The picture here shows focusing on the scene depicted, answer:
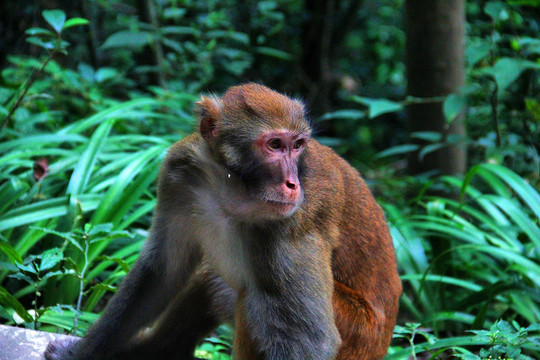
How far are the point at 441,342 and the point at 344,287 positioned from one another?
72cm

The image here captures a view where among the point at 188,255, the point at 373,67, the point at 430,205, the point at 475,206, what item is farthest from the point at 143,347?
the point at 373,67

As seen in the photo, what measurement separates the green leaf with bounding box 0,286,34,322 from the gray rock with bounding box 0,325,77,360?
316 mm

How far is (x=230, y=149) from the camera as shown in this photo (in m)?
2.90

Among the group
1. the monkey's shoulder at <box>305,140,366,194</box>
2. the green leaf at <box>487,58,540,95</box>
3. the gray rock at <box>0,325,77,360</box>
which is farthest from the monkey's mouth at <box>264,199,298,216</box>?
the green leaf at <box>487,58,540,95</box>

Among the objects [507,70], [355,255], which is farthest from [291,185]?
[507,70]

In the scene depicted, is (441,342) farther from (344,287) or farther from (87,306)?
(87,306)

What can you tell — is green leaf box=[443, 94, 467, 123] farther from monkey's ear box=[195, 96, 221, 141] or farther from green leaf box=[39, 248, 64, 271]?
green leaf box=[39, 248, 64, 271]

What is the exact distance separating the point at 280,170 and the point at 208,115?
0.48 metres

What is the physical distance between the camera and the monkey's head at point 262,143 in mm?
2770

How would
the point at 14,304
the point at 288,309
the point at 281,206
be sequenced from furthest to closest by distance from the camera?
the point at 14,304 < the point at 288,309 < the point at 281,206

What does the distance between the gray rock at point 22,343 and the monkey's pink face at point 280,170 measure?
1431 millimetres

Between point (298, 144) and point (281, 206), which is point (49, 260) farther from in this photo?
point (298, 144)

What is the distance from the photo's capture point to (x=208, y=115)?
2982 mm

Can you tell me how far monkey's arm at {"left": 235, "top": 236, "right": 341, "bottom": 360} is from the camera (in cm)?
288
